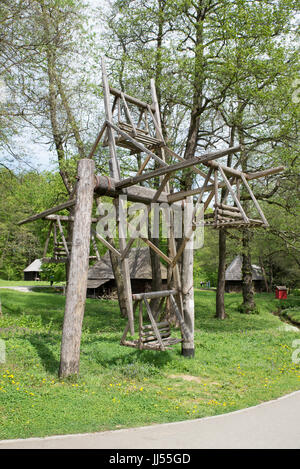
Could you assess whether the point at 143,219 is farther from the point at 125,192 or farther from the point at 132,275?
the point at 132,275

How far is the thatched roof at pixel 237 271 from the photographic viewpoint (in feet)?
A: 143

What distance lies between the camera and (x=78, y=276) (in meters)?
8.90

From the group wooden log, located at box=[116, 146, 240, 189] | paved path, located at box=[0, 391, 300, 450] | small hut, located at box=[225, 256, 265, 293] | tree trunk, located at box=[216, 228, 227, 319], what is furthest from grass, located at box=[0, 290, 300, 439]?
small hut, located at box=[225, 256, 265, 293]

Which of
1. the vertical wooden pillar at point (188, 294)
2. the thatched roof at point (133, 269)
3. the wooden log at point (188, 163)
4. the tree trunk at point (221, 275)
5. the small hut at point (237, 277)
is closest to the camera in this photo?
the wooden log at point (188, 163)

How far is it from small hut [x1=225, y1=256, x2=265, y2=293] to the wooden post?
118 ft

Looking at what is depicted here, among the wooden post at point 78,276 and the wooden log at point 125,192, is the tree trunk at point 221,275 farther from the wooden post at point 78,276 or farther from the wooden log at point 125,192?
the wooden post at point 78,276

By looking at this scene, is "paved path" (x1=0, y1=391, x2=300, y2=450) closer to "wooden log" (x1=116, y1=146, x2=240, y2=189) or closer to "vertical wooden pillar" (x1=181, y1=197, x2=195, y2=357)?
"vertical wooden pillar" (x1=181, y1=197, x2=195, y2=357)

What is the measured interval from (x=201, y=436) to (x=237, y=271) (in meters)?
39.3

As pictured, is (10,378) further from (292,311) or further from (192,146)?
(292,311)

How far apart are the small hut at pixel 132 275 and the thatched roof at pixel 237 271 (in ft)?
50.3

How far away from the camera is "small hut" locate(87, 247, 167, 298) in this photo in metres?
29.8

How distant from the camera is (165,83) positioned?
17359 millimetres

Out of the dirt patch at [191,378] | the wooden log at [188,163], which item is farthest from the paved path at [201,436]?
the wooden log at [188,163]

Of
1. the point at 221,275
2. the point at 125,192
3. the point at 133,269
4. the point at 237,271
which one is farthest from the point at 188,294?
the point at 237,271
